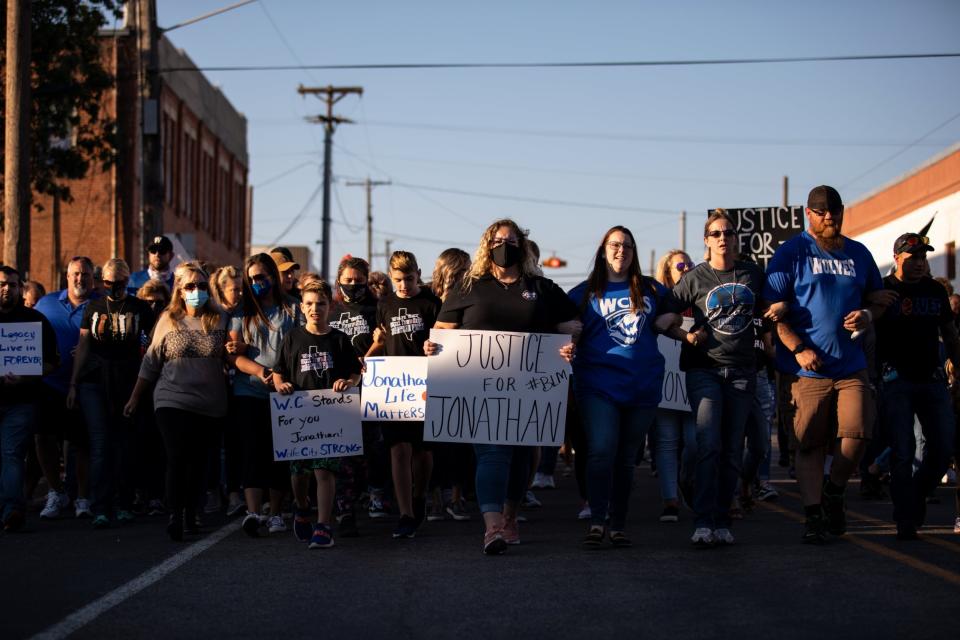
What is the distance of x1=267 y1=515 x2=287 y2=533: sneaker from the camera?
36.2 ft

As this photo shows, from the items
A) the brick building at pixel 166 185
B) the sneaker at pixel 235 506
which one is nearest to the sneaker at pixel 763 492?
the sneaker at pixel 235 506

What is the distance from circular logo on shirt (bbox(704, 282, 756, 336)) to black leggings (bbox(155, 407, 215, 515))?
390 cm

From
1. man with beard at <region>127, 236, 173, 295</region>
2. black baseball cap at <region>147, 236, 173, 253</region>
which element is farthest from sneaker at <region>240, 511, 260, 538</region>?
black baseball cap at <region>147, 236, 173, 253</region>

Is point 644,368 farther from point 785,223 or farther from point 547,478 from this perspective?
point 785,223

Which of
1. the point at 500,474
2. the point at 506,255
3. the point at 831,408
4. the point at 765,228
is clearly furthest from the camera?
the point at 765,228

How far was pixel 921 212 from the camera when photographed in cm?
3797

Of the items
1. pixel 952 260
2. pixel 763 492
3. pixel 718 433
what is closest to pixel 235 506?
pixel 718 433

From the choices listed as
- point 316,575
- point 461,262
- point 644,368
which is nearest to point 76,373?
point 461,262

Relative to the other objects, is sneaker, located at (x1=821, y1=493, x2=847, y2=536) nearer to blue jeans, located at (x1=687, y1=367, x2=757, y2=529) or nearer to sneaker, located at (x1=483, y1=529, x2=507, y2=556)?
blue jeans, located at (x1=687, y1=367, x2=757, y2=529)

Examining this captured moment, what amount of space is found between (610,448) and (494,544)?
3.33 feet

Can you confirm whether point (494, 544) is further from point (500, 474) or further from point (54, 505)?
point (54, 505)

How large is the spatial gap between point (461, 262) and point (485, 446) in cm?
252

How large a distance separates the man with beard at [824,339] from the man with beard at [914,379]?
55 centimetres

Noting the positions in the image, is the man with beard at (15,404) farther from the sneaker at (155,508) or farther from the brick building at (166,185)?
the brick building at (166,185)
